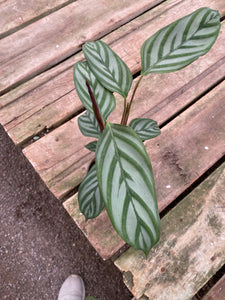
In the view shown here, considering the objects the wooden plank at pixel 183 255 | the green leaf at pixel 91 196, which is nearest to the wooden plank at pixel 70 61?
the green leaf at pixel 91 196

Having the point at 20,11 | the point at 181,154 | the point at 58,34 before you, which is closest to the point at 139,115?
the point at 181,154

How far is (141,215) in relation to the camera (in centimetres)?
47

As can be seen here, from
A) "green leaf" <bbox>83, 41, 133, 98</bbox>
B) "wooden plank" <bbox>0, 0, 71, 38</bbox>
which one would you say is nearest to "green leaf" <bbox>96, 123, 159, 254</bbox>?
"green leaf" <bbox>83, 41, 133, 98</bbox>

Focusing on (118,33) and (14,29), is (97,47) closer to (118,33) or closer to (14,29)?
(118,33)

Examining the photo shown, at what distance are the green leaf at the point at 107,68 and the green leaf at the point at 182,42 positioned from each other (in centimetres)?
5

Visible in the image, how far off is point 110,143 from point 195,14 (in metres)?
0.33

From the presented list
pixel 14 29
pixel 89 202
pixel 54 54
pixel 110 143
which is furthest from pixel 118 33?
pixel 110 143

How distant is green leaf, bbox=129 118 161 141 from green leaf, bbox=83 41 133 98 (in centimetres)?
23

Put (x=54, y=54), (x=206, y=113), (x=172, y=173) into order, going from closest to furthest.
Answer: (x=172, y=173), (x=206, y=113), (x=54, y=54)

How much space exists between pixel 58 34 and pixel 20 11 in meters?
0.24

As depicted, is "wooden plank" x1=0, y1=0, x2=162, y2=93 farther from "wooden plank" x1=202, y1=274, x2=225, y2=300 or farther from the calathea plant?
"wooden plank" x1=202, y1=274, x2=225, y2=300

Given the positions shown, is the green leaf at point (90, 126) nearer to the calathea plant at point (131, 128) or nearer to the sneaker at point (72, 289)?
the calathea plant at point (131, 128)

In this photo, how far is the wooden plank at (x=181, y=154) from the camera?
95 cm

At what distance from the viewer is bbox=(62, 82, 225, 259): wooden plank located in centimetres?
95
